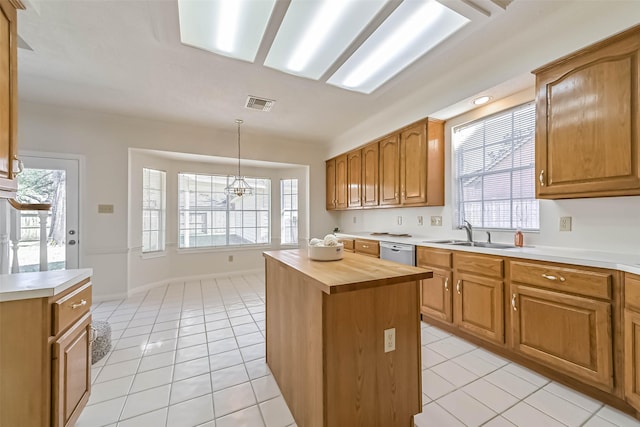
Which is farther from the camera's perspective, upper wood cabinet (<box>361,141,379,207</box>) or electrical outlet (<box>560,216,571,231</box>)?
upper wood cabinet (<box>361,141,379,207</box>)

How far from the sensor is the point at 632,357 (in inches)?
58.9

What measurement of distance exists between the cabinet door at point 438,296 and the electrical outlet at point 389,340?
157cm

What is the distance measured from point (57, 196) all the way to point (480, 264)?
207 inches

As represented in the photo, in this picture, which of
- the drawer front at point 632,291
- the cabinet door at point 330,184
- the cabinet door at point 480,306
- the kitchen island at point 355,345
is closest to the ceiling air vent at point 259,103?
the cabinet door at point 330,184

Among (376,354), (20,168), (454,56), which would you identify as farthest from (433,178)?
(20,168)

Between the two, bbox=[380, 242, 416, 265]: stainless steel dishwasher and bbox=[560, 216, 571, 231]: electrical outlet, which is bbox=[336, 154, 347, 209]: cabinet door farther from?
bbox=[560, 216, 571, 231]: electrical outlet

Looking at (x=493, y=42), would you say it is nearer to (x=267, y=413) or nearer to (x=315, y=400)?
(x=315, y=400)

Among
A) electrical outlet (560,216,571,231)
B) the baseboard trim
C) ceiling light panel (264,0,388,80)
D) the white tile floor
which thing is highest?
ceiling light panel (264,0,388,80)

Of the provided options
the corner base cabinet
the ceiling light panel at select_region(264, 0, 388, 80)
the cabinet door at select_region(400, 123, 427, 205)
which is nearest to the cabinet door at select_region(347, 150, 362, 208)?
the cabinet door at select_region(400, 123, 427, 205)

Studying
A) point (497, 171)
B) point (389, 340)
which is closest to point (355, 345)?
point (389, 340)

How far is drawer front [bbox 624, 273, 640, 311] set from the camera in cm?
147

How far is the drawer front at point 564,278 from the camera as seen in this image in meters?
1.63

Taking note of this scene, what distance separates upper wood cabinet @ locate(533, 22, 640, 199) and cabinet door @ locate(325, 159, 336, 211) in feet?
11.8

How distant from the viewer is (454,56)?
7.93ft
